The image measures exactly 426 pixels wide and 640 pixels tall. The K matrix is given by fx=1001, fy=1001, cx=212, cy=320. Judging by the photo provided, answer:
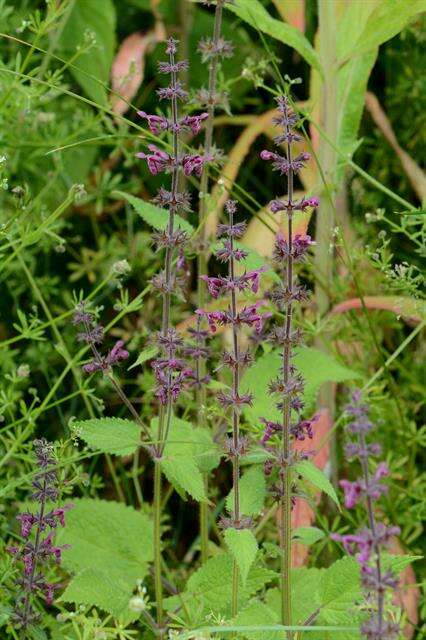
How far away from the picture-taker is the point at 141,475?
1714 millimetres

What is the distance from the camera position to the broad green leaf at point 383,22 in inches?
53.1

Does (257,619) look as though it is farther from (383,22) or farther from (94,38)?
(94,38)

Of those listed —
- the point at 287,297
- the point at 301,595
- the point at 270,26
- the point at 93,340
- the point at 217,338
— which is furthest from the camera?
the point at 217,338

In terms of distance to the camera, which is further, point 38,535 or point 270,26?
point 270,26

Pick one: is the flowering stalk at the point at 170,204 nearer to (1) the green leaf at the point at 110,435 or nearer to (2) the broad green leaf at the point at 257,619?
(1) the green leaf at the point at 110,435

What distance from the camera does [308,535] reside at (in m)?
1.04

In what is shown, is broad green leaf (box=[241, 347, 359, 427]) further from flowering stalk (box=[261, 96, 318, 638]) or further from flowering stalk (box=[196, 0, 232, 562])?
flowering stalk (box=[261, 96, 318, 638])

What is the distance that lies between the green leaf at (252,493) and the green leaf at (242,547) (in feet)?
0.15

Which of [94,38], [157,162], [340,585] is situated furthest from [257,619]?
[94,38]

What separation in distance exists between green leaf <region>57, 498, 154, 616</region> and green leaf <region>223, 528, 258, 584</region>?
23 cm

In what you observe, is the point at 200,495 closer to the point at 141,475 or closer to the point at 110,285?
the point at 141,475

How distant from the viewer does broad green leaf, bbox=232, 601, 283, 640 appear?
92 centimetres

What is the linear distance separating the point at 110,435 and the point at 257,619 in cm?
23

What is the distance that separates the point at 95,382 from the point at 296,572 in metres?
0.79
